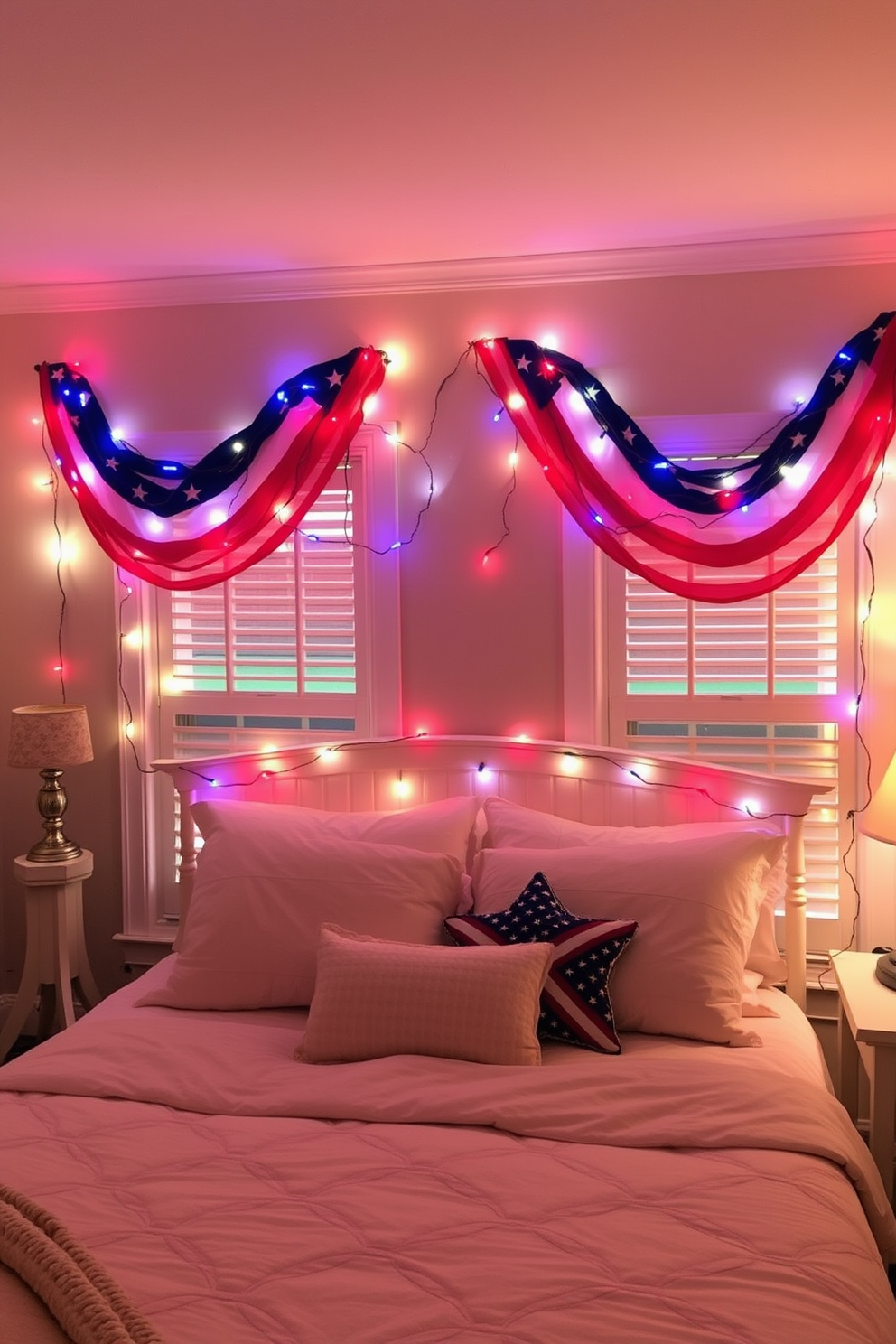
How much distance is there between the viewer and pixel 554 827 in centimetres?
302

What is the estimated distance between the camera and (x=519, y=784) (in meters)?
3.29

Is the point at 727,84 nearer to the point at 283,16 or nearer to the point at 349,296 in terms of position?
the point at 283,16

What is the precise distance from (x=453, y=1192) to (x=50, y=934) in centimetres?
198

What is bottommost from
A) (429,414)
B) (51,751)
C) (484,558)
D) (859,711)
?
(51,751)

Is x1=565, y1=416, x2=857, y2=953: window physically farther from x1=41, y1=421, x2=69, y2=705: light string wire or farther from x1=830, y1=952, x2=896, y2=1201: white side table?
x1=41, y1=421, x2=69, y2=705: light string wire

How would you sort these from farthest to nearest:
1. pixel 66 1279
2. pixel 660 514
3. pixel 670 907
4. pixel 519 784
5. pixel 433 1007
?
pixel 519 784 → pixel 660 514 → pixel 670 907 → pixel 433 1007 → pixel 66 1279

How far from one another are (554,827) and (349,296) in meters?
1.70

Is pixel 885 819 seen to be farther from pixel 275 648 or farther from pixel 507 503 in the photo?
pixel 275 648

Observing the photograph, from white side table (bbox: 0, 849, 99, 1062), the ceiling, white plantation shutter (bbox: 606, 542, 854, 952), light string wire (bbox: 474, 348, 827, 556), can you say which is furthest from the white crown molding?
white side table (bbox: 0, 849, 99, 1062)

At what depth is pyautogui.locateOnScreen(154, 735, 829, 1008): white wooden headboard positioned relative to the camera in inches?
117

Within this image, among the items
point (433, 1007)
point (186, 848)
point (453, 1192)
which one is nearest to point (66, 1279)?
point (453, 1192)

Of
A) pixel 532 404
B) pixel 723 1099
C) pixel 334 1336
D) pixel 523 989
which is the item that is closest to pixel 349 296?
pixel 532 404

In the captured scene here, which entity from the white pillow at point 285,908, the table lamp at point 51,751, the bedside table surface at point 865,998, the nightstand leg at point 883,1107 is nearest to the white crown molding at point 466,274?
the table lamp at point 51,751

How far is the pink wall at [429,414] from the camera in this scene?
3.14 metres
